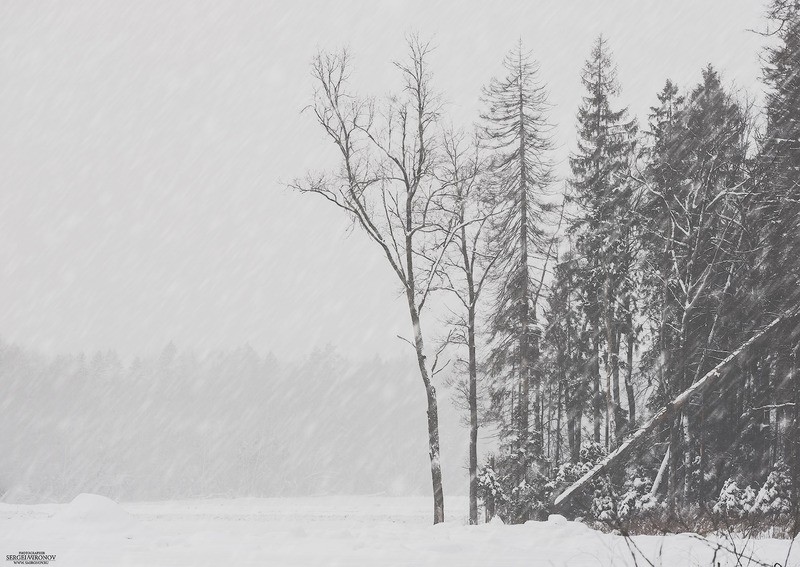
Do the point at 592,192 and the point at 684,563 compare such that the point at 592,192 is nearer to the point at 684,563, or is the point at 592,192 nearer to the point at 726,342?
the point at 726,342

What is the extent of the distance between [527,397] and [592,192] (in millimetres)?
7607

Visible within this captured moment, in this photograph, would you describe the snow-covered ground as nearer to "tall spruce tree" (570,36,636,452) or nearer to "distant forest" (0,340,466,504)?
"tall spruce tree" (570,36,636,452)

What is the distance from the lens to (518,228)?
20.0 metres

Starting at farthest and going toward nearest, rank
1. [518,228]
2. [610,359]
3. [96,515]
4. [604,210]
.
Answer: [604,210], [518,228], [610,359], [96,515]

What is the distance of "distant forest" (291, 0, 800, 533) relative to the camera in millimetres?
14508

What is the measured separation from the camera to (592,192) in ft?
68.7

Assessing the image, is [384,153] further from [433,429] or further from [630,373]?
[630,373]

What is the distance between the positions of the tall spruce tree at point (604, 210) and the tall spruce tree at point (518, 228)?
1879mm

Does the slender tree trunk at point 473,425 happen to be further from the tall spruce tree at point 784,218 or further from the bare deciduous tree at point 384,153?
the tall spruce tree at point 784,218

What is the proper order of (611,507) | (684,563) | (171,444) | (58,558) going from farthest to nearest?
(171,444), (611,507), (58,558), (684,563)

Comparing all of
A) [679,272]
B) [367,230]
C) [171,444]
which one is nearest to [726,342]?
[679,272]

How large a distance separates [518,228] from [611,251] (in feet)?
10.5

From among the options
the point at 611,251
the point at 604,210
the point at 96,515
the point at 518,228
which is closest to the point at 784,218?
the point at 611,251

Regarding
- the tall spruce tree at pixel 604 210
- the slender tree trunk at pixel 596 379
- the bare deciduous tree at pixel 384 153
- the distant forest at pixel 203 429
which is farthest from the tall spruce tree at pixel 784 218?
the distant forest at pixel 203 429
